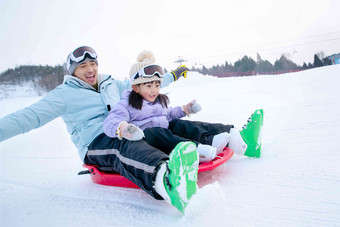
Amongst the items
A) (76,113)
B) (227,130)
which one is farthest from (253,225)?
(76,113)

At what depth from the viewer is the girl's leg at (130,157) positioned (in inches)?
43.9

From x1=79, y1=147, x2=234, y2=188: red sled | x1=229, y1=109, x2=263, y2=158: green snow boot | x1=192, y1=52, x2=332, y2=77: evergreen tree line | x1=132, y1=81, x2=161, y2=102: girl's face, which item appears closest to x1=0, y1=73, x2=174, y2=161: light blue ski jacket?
x1=79, y1=147, x2=234, y2=188: red sled

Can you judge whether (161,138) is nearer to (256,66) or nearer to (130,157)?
(130,157)

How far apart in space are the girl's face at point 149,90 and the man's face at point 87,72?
1.55 feet

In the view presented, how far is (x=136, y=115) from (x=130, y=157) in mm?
521

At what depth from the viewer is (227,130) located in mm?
1735

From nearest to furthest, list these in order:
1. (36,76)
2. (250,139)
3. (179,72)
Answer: (250,139)
(179,72)
(36,76)

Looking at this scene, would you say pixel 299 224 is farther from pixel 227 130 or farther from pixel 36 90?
pixel 36 90

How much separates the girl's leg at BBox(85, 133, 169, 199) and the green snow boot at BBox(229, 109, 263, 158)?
2.30ft

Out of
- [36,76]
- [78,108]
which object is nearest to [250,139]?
[78,108]

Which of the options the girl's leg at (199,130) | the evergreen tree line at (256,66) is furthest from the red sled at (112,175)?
the evergreen tree line at (256,66)

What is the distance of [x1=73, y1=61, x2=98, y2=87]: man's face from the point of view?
6.34 feet

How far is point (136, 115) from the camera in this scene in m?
1.69

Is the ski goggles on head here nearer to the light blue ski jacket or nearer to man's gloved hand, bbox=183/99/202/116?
the light blue ski jacket
